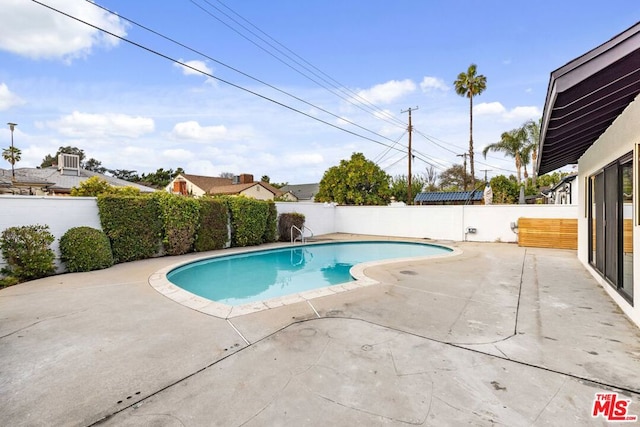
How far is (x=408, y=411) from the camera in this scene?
2.16 meters

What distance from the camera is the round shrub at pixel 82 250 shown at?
7.34m

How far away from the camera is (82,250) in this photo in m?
7.37

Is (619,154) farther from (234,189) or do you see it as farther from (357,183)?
(234,189)

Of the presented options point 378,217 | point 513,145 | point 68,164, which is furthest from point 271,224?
point 513,145

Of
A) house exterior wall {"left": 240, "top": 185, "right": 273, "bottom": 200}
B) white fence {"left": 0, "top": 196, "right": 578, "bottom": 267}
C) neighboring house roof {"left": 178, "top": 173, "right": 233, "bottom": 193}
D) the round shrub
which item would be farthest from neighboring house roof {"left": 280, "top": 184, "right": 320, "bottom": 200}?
Answer: the round shrub

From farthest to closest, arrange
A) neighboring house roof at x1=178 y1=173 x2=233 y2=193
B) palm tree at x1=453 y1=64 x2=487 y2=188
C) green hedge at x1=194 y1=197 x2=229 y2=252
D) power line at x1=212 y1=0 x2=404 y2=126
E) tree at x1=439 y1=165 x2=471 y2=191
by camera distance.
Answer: tree at x1=439 y1=165 x2=471 y2=191
neighboring house roof at x1=178 y1=173 x2=233 y2=193
palm tree at x1=453 y1=64 x2=487 y2=188
green hedge at x1=194 y1=197 x2=229 y2=252
power line at x1=212 y1=0 x2=404 y2=126

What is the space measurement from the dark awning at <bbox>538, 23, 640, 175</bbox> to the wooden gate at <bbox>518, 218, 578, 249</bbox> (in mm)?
7839


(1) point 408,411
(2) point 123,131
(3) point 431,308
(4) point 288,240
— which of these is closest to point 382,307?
(3) point 431,308

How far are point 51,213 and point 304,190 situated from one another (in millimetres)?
36786

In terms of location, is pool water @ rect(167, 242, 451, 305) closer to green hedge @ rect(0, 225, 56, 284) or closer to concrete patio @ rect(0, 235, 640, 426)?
concrete patio @ rect(0, 235, 640, 426)

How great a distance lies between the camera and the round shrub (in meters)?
7.34

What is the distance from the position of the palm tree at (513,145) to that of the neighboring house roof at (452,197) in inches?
293

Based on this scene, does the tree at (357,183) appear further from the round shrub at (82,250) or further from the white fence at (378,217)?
the round shrub at (82,250)

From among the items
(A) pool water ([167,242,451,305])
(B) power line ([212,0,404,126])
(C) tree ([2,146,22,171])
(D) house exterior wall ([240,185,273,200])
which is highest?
(B) power line ([212,0,404,126])
